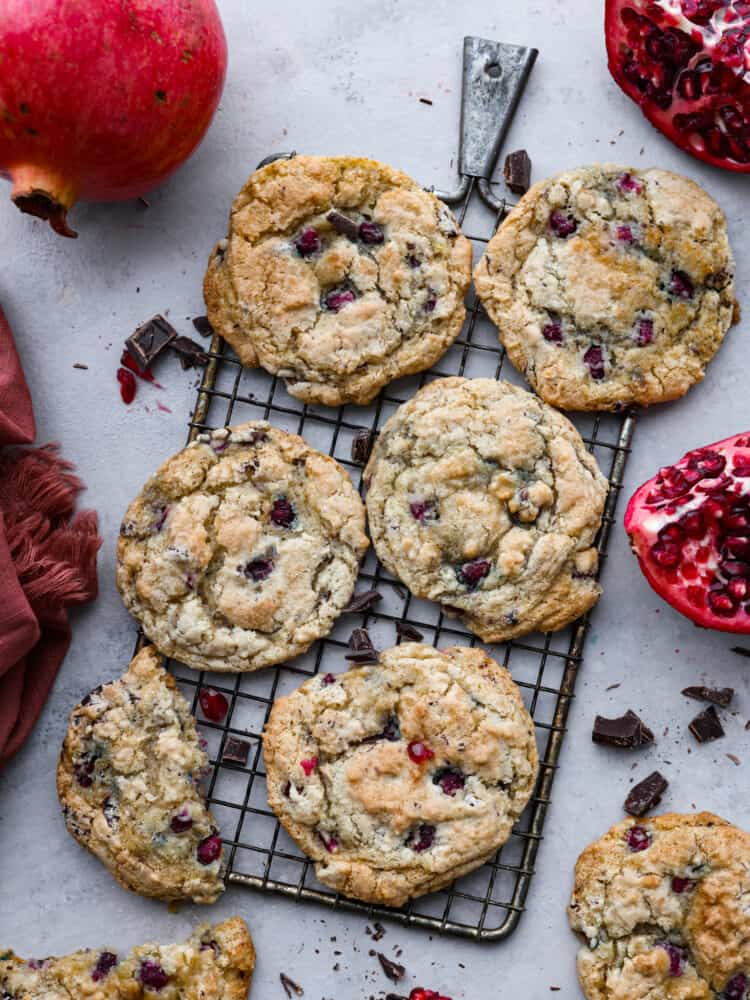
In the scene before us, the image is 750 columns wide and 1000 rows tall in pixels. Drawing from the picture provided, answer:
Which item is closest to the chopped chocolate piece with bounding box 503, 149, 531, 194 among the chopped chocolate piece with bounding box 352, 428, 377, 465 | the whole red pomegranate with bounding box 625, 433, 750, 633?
the chopped chocolate piece with bounding box 352, 428, 377, 465

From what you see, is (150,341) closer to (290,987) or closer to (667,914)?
(290,987)

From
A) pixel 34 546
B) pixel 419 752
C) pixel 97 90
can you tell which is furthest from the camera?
pixel 34 546

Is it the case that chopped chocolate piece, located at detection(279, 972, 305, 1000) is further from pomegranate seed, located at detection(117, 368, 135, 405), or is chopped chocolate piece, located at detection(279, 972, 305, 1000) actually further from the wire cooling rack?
pomegranate seed, located at detection(117, 368, 135, 405)

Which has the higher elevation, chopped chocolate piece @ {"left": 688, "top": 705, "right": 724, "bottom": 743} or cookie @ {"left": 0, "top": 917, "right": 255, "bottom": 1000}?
chopped chocolate piece @ {"left": 688, "top": 705, "right": 724, "bottom": 743}

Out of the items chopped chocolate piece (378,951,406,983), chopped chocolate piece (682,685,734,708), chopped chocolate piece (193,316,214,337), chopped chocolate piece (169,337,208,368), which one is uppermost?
chopped chocolate piece (193,316,214,337)

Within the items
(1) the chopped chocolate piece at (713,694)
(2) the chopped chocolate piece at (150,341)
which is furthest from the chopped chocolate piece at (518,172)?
(1) the chopped chocolate piece at (713,694)

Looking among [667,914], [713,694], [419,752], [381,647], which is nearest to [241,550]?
[381,647]

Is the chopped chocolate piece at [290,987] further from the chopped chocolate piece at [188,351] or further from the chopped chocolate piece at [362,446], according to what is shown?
the chopped chocolate piece at [188,351]
